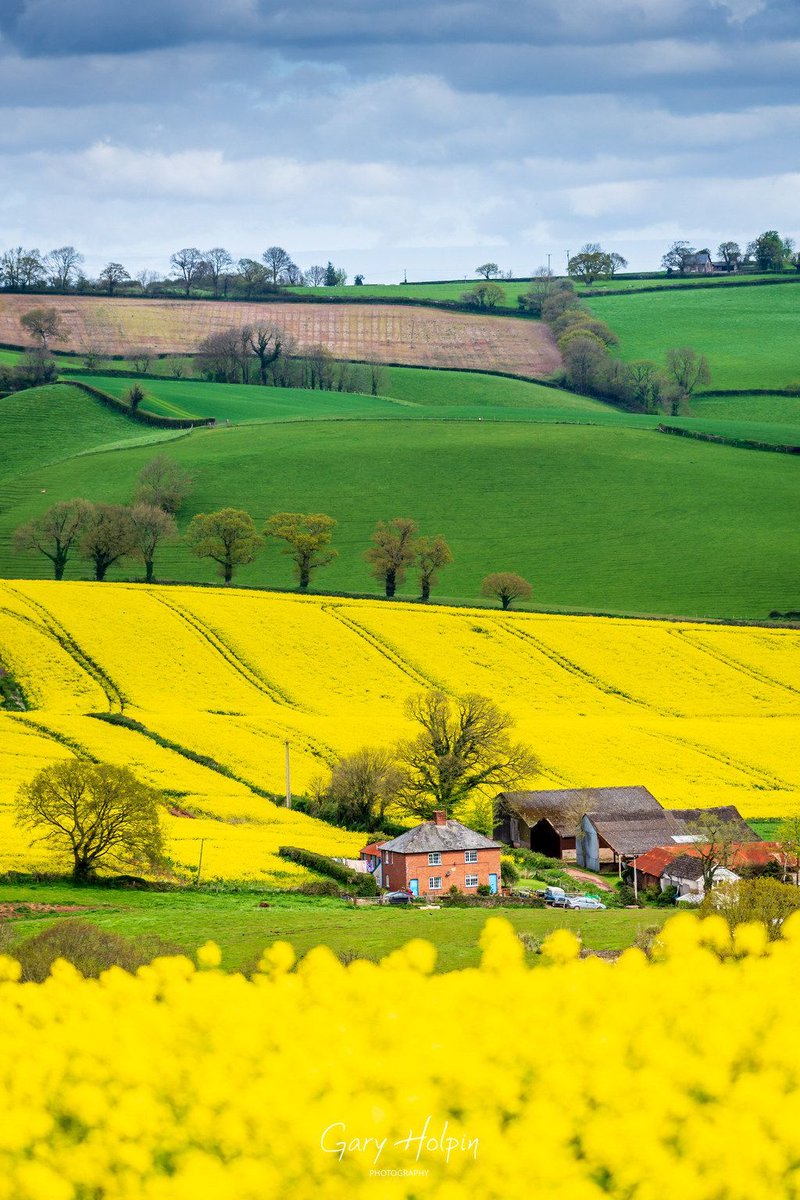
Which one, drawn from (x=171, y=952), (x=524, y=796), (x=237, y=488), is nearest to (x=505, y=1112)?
(x=171, y=952)

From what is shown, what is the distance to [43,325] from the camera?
175000 mm

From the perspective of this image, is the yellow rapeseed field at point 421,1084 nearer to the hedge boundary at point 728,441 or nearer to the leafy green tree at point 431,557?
the leafy green tree at point 431,557

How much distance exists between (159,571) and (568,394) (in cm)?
7797

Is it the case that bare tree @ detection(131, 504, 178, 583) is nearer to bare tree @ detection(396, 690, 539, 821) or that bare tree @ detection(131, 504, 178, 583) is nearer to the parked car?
bare tree @ detection(396, 690, 539, 821)

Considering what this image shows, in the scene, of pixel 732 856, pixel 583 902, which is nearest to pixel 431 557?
pixel 732 856

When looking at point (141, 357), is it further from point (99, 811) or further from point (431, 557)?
point (99, 811)

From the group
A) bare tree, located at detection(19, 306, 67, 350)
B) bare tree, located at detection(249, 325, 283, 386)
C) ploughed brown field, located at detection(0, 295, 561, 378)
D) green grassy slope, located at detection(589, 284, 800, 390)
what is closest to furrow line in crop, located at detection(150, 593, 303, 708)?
bare tree, located at detection(249, 325, 283, 386)

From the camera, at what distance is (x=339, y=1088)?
11844 millimetres

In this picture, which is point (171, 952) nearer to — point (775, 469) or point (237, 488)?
point (237, 488)

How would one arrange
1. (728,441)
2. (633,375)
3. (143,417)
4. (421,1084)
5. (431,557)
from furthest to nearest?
(633,375) → (143,417) → (728,441) → (431,557) → (421,1084)

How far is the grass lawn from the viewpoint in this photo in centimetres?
3631

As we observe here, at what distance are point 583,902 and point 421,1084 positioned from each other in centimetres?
3968

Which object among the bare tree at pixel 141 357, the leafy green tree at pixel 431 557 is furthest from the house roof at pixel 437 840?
the bare tree at pixel 141 357

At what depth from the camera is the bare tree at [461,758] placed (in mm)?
64750
